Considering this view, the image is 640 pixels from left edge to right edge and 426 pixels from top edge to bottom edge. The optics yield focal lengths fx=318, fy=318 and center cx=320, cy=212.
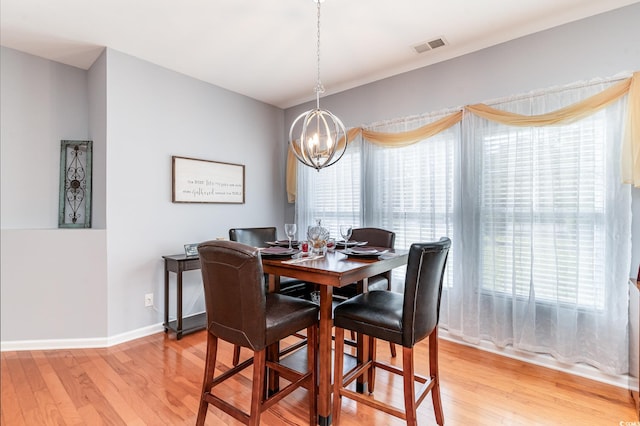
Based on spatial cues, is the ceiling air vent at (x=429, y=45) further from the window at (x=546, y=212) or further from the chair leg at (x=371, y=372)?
the chair leg at (x=371, y=372)

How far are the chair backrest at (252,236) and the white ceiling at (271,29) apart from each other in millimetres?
1662

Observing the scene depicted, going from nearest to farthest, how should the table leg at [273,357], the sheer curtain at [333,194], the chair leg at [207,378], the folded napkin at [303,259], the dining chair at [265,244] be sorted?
1. the chair leg at [207,378]
2. the folded napkin at [303,259]
3. the table leg at [273,357]
4. the dining chair at [265,244]
5. the sheer curtain at [333,194]

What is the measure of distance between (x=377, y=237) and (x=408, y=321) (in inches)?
48.7

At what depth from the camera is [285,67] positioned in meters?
3.27

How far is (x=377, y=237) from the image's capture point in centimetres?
279

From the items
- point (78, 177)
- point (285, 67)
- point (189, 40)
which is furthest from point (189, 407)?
point (285, 67)

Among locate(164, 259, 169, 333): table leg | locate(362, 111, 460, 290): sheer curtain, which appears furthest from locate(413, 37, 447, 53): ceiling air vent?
locate(164, 259, 169, 333): table leg

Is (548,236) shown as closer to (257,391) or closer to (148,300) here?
(257,391)

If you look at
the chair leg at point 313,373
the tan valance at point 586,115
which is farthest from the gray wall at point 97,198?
the tan valance at point 586,115

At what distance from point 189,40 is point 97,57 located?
103cm

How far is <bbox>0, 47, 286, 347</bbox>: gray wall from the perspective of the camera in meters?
2.78

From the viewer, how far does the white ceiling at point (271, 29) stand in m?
2.28

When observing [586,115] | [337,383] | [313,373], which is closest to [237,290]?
[313,373]

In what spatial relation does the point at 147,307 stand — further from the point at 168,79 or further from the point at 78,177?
the point at 168,79
